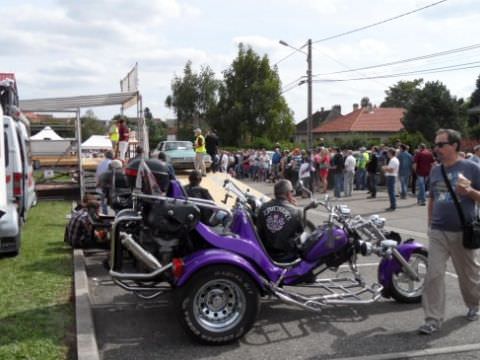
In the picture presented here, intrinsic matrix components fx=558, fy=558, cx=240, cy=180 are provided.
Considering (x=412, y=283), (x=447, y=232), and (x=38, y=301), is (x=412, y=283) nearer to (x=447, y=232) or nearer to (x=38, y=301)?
(x=447, y=232)

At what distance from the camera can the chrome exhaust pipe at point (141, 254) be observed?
5.00 metres

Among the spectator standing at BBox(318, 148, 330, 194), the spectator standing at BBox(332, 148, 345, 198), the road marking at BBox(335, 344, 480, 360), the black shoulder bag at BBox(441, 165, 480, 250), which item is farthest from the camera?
the spectator standing at BBox(318, 148, 330, 194)

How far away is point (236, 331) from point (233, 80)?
51444mm

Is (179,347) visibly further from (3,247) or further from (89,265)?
(3,247)

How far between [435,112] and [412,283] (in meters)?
41.9

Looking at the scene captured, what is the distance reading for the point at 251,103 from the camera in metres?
54.4

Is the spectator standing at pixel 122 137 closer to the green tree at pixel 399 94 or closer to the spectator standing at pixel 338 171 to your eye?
the spectator standing at pixel 338 171

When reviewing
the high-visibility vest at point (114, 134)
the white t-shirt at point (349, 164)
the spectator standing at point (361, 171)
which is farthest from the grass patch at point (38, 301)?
the spectator standing at point (361, 171)

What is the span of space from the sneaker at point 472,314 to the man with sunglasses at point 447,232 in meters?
0.17

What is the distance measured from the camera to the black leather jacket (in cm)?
578

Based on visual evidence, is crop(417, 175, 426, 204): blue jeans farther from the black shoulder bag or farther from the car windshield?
the black shoulder bag

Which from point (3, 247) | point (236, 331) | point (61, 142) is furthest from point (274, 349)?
point (61, 142)

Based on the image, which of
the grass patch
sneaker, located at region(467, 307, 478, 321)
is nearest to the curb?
the grass patch

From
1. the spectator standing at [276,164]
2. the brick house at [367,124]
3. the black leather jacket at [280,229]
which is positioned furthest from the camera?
the brick house at [367,124]
